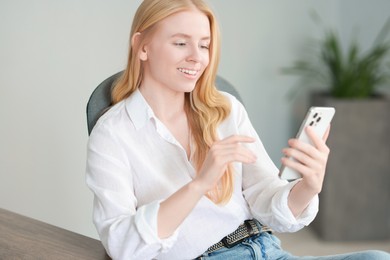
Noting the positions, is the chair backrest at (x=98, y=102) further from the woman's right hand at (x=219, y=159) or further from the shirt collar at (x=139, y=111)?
the woman's right hand at (x=219, y=159)

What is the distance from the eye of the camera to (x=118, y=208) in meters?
1.61

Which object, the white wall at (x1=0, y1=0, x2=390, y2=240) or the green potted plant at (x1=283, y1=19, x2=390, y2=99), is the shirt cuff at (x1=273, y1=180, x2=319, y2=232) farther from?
the green potted plant at (x1=283, y1=19, x2=390, y2=99)

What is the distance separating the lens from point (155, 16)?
1.73 metres

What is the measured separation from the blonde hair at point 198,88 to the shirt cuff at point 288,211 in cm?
13

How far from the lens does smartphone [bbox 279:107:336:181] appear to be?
153 centimetres

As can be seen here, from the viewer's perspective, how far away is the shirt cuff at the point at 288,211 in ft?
5.72

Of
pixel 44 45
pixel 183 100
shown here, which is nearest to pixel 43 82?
pixel 44 45

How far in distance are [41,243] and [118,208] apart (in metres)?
0.19

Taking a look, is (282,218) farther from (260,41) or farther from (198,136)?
(260,41)

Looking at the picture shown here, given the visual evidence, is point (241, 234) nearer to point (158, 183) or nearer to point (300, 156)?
point (158, 183)

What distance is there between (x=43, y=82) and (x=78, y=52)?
7.4 inches

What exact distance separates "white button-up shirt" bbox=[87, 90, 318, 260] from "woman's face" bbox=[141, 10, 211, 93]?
111 mm

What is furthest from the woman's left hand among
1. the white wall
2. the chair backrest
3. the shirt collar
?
the white wall

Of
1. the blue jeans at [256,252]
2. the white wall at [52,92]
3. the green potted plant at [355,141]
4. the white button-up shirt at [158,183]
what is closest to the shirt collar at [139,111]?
the white button-up shirt at [158,183]
